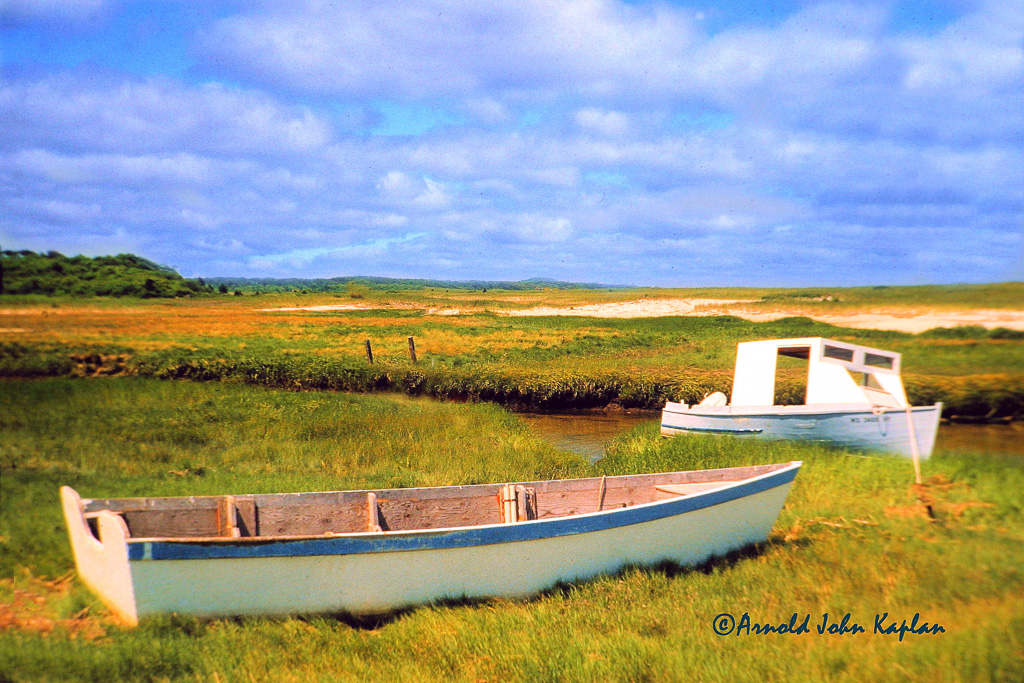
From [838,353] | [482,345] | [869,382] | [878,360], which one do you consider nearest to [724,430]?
[838,353]

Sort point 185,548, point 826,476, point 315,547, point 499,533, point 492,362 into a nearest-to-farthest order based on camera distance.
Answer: point 185,548
point 315,547
point 499,533
point 826,476
point 492,362

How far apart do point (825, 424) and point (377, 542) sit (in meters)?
6.55

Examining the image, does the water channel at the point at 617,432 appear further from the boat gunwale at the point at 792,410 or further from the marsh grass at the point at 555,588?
the boat gunwale at the point at 792,410

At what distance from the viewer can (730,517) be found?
6.45 meters

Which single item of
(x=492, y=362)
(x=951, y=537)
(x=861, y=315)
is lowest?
(x=951, y=537)

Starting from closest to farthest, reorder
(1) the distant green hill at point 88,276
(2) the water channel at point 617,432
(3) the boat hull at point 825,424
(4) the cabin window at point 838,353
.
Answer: (2) the water channel at point 617,432
(3) the boat hull at point 825,424
(4) the cabin window at point 838,353
(1) the distant green hill at point 88,276

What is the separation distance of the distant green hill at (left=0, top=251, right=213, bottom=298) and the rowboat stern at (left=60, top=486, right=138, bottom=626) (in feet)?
19.6

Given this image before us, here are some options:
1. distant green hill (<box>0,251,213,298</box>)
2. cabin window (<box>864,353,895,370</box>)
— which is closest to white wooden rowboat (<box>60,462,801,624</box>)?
cabin window (<box>864,353,895,370</box>)

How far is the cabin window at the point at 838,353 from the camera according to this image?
9.36 meters

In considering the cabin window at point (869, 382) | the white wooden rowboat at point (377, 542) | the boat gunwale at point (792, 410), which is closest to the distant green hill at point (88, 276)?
the white wooden rowboat at point (377, 542)

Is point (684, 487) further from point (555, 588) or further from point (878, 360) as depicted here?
point (878, 360)

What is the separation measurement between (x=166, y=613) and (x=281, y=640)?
867mm

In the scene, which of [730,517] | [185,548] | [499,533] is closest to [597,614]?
[499,533]

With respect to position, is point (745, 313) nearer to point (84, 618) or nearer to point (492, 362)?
point (492, 362)
